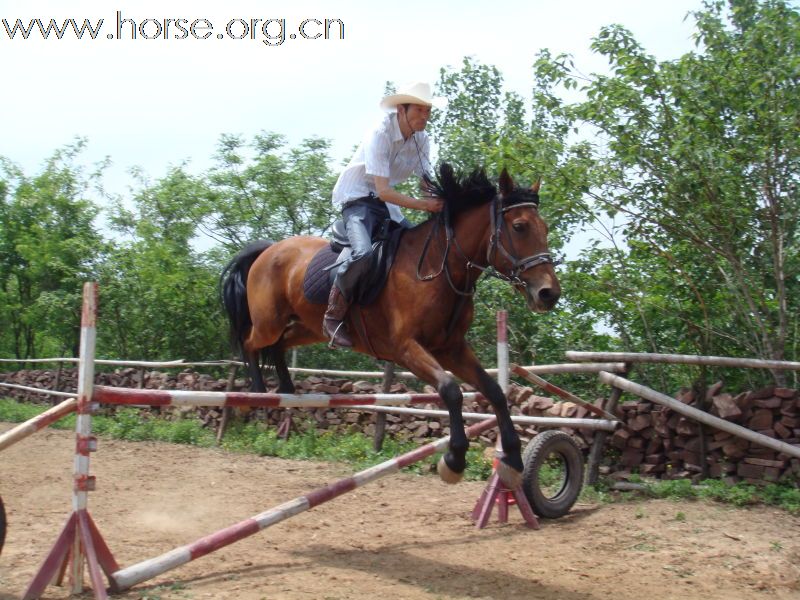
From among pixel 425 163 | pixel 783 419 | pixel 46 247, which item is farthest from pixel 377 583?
pixel 46 247

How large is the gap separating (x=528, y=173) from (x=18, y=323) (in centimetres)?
1858

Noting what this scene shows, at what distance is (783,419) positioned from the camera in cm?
637

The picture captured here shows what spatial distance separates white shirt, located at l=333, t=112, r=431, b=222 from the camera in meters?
4.97

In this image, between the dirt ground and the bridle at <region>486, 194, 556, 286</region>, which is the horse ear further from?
the dirt ground

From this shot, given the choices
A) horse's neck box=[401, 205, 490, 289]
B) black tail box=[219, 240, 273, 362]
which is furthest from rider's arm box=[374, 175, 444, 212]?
black tail box=[219, 240, 273, 362]

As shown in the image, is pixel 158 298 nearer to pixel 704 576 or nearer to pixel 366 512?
pixel 366 512

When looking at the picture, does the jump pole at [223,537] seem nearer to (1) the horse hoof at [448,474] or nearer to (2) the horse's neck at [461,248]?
(1) the horse hoof at [448,474]

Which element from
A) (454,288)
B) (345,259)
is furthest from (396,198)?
(454,288)

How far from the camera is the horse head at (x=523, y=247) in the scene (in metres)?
4.17

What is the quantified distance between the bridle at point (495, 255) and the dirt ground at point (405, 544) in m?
1.72

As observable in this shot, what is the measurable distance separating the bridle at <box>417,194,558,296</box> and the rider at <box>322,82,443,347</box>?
29cm

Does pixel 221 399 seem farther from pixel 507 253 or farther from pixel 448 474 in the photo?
pixel 507 253

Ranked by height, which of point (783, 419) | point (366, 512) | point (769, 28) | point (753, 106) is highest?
point (769, 28)

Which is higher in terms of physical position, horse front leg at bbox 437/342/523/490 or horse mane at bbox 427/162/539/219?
horse mane at bbox 427/162/539/219
